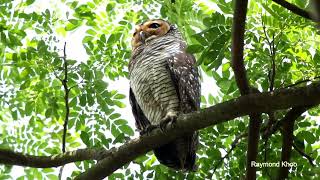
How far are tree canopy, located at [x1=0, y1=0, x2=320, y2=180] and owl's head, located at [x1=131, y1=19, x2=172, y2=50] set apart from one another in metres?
0.11

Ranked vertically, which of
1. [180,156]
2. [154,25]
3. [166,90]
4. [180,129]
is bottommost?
[180,156]

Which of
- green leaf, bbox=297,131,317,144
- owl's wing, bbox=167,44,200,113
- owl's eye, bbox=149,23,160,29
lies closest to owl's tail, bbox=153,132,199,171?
owl's wing, bbox=167,44,200,113

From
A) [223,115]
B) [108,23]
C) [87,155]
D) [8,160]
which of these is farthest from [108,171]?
[108,23]

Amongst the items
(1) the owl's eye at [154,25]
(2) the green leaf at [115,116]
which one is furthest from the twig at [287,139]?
(1) the owl's eye at [154,25]

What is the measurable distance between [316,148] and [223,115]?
1532 mm

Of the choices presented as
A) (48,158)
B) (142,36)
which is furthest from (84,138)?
(142,36)

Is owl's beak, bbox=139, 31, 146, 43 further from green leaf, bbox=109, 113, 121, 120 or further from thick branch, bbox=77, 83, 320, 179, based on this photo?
thick branch, bbox=77, 83, 320, 179

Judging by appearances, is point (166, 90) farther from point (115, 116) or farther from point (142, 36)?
point (142, 36)

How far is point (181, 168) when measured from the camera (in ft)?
15.4

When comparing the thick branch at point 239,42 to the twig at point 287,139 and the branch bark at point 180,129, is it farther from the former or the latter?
the twig at point 287,139

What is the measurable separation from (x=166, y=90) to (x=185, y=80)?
0.21 m

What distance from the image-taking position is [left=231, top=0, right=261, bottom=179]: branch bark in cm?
286

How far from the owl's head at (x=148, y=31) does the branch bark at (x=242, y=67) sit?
245cm

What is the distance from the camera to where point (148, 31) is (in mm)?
5812
